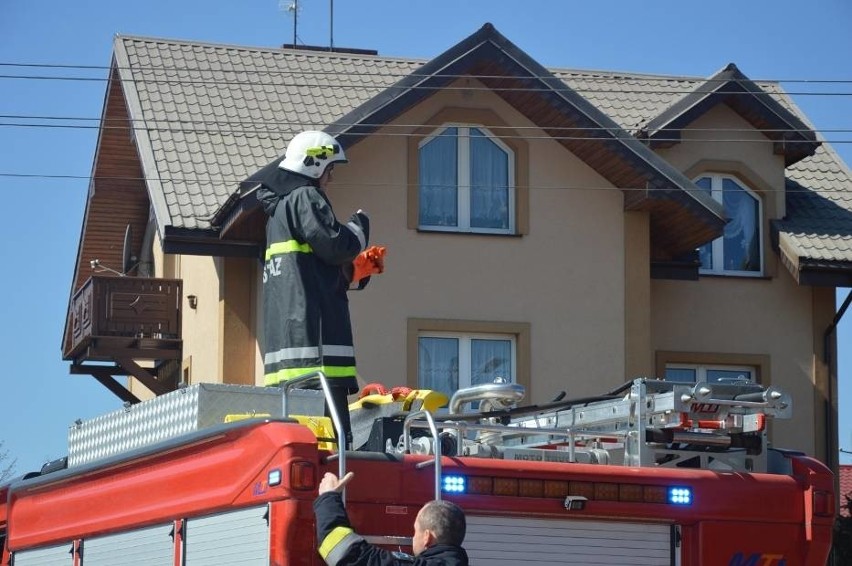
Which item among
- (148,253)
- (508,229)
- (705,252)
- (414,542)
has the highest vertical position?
(148,253)

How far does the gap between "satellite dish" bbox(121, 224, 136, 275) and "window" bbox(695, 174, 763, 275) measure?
352 inches

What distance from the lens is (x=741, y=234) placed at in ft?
69.7

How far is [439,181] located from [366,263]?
10.5m

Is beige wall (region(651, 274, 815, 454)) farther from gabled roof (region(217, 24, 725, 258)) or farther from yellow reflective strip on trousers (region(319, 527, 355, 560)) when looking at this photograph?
yellow reflective strip on trousers (region(319, 527, 355, 560))

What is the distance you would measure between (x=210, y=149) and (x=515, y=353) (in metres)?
4.50

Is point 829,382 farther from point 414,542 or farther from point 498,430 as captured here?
point 414,542

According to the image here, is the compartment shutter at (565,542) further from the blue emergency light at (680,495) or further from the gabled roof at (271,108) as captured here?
the gabled roof at (271,108)

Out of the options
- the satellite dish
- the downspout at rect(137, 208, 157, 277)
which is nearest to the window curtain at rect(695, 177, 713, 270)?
the downspout at rect(137, 208, 157, 277)

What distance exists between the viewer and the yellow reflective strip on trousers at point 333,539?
618 cm

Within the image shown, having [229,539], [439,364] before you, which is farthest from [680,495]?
[439,364]

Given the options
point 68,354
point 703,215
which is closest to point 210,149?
point 68,354

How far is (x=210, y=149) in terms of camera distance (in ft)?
65.6

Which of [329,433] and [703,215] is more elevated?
[703,215]

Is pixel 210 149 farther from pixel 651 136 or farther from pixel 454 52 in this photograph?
pixel 651 136
